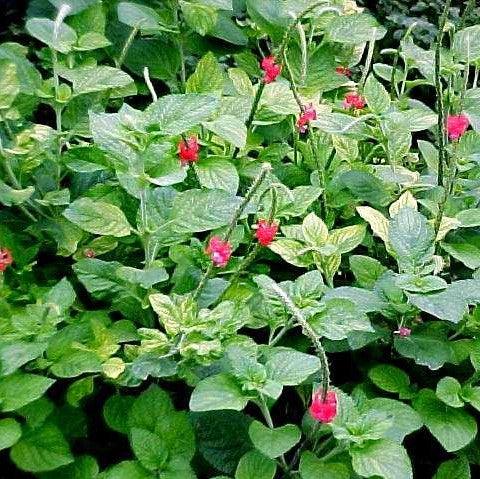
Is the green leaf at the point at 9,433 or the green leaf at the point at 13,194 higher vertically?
the green leaf at the point at 13,194

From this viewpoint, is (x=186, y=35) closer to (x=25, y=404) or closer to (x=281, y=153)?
(x=281, y=153)

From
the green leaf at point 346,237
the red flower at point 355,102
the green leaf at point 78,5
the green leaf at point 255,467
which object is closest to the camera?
the green leaf at point 255,467

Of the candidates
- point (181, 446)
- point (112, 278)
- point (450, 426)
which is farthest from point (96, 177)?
point (450, 426)

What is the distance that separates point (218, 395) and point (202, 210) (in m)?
0.26

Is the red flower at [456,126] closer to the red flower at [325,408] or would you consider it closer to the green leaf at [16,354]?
the red flower at [325,408]

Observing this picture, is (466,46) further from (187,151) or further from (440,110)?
(187,151)

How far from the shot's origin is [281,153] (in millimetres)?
1442

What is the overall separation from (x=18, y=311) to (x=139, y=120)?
32 cm

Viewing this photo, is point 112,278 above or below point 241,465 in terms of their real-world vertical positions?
above

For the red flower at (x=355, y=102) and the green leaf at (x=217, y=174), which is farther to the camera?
the red flower at (x=355, y=102)

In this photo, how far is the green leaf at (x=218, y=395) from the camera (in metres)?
0.98

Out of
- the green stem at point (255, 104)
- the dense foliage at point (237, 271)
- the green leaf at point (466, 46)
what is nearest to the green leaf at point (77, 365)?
the dense foliage at point (237, 271)

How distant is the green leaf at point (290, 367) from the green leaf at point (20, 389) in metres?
0.27

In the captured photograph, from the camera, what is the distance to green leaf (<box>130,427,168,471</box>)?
1.06 metres
